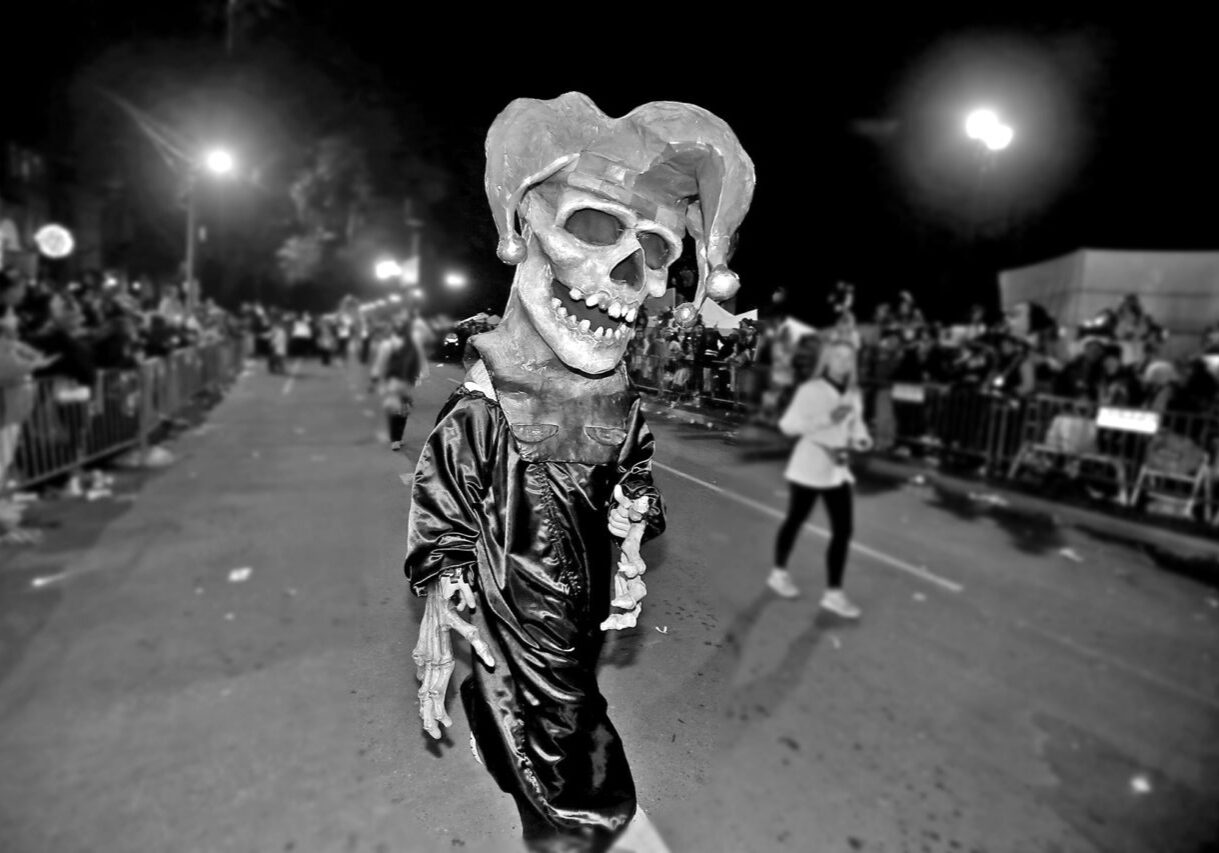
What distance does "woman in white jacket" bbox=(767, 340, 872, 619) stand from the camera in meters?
5.44

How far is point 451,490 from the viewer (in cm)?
104

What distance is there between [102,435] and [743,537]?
22.8ft

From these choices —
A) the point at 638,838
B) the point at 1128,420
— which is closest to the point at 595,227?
the point at 638,838

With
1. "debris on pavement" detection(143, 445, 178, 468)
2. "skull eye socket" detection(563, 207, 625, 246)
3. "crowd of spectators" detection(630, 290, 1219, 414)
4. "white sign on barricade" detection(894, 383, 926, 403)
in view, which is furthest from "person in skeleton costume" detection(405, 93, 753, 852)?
"white sign on barricade" detection(894, 383, 926, 403)

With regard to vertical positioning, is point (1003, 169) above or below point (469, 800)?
above

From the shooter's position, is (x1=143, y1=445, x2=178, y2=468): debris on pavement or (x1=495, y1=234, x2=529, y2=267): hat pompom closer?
(x1=495, y1=234, x2=529, y2=267): hat pompom

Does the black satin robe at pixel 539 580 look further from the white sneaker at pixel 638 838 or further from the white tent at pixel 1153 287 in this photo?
the white tent at pixel 1153 287

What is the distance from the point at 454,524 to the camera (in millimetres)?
1031

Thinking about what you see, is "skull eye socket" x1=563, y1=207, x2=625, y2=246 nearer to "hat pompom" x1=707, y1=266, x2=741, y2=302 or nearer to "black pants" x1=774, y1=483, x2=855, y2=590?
"hat pompom" x1=707, y1=266, x2=741, y2=302

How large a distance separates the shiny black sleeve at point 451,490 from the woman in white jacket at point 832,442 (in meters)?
4.52

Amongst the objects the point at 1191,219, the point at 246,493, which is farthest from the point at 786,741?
the point at 1191,219

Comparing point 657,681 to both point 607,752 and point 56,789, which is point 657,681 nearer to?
point 607,752

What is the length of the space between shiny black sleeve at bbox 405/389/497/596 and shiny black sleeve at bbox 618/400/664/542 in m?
0.20

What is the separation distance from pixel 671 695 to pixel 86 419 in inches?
340
